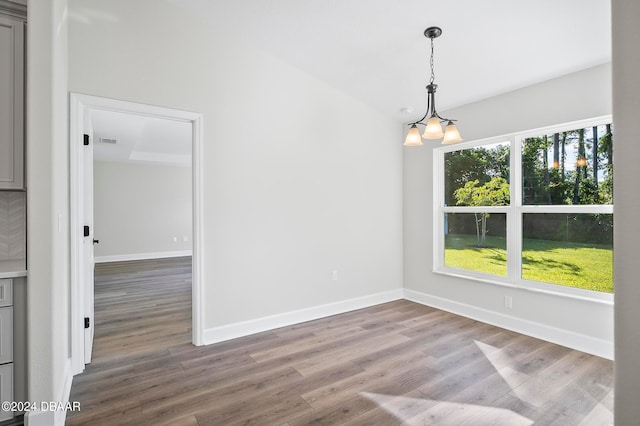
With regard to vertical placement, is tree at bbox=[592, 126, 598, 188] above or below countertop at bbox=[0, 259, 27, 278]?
above

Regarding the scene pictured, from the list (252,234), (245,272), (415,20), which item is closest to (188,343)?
(245,272)

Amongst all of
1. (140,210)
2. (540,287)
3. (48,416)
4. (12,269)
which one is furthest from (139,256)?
(540,287)

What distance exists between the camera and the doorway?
251cm

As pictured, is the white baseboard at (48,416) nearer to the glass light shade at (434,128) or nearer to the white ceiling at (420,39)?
the glass light shade at (434,128)

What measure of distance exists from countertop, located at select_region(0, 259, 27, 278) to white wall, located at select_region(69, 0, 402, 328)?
131 cm

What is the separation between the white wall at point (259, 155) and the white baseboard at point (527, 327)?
0.72 metres

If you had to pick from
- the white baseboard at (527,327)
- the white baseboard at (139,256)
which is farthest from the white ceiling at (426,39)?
the white baseboard at (139,256)

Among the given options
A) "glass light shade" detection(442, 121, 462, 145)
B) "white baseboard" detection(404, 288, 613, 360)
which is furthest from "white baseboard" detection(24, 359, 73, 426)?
"white baseboard" detection(404, 288, 613, 360)

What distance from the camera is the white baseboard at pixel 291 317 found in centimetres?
315

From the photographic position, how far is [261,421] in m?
1.96

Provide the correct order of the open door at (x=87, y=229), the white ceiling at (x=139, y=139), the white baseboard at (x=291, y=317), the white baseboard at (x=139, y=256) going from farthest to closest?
the white baseboard at (x=139, y=256) < the white ceiling at (x=139, y=139) < the white baseboard at (x=291, y=317) < the open door at (x=87, y=229)

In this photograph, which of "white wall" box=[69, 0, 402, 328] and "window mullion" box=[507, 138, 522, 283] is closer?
"white wall" box=[69, 0, 402, 328]

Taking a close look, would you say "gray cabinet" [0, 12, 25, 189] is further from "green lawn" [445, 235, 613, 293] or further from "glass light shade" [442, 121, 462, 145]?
"green lawn" [445, 235, 613, 293]

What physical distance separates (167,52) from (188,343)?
8.95 feet
